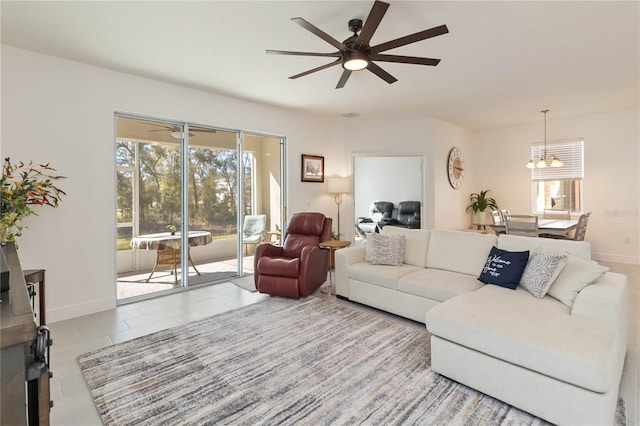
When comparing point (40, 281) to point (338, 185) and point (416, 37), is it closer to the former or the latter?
point (416, 37)

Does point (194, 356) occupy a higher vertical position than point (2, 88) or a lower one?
lower

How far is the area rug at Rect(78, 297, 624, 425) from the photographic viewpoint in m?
1.85

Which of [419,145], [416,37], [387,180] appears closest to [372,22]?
[416,37]

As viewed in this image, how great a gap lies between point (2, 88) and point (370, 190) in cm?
781

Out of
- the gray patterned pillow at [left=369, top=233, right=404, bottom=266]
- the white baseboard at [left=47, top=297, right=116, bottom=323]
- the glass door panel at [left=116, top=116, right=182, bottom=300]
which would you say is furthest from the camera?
the glass door panel at [left=116, top=116, right=182, bottom=300]

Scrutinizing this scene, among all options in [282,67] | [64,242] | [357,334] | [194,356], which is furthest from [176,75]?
[357,334]

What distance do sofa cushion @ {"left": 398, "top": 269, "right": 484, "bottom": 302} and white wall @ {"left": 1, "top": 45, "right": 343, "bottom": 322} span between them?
10.9 feet

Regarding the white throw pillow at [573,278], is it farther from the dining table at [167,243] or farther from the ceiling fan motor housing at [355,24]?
the dining table at [167,243]

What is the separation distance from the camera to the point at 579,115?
582 cm

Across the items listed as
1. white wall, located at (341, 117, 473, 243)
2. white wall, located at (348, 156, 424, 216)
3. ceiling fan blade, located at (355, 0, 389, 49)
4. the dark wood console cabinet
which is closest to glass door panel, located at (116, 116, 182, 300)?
ceiling fan blade, located at (355, 0, 389, 49)

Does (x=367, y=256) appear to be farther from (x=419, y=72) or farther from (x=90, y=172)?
(x=90, y=172)

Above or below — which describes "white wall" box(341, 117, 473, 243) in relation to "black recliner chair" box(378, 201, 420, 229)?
above

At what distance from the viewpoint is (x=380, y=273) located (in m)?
3.39

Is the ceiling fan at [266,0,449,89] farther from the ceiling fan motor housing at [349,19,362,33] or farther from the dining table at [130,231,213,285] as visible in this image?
the dining table at [130,231,213,285]
